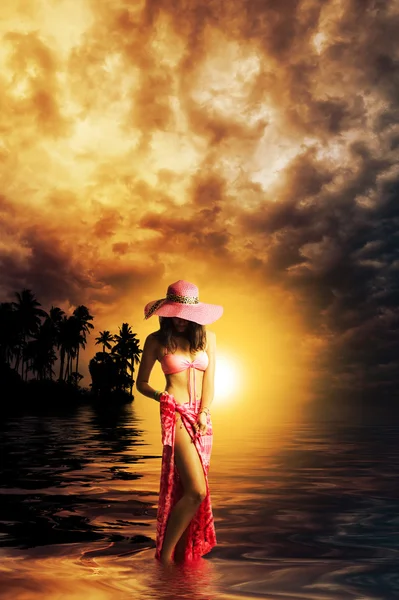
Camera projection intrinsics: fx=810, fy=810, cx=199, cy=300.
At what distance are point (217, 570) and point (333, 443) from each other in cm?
→ 1971

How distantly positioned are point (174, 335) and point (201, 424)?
77 cm

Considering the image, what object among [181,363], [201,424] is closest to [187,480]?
[201,424]

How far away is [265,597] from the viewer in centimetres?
580

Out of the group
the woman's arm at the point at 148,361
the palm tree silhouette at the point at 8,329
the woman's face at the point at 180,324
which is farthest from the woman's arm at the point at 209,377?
the palm tree silhouette at the point at 8,329

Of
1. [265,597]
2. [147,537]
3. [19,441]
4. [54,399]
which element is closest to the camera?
[265,597]

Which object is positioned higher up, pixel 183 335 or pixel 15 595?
pixel 183 335

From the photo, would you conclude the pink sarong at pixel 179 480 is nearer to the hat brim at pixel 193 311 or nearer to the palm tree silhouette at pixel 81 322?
the hat brim at pixel 193 311

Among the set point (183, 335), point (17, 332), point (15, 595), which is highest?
point (17, 332)

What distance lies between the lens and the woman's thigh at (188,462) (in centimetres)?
655

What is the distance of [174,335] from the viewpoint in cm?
678

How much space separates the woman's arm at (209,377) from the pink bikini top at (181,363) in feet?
0.23

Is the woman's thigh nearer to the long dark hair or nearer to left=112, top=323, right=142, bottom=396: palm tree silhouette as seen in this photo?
the long dark hair

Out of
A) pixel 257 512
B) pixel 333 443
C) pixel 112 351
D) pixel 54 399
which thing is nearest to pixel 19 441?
pixel 333 443

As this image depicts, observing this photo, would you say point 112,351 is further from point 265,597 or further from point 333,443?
point 265,597
